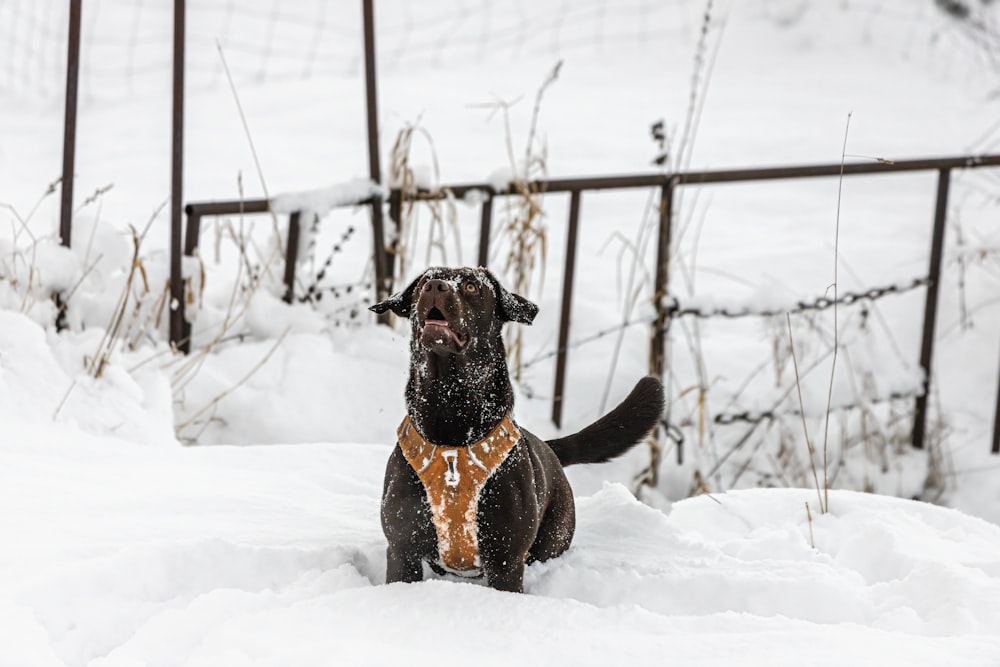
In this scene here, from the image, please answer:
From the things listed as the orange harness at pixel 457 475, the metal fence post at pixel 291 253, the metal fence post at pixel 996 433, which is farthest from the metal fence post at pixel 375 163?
the metal fence post at pixel 996 433

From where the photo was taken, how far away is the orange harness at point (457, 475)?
185 centimetres

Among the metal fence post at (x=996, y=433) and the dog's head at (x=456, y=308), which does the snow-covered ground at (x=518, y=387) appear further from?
the dog's head at (x=456, y=308)

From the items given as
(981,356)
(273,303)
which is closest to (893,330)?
(981,356)

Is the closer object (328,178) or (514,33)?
(328,178)

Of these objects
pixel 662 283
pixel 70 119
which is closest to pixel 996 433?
pixel 662 283

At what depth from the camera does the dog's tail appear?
2223mm

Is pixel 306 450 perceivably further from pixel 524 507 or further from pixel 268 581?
pixel 524 507

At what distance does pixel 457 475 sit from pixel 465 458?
0.03 metres

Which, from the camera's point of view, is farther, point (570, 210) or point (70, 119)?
point (570, 210)

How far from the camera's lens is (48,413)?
2.76m

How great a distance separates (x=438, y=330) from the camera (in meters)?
1.74

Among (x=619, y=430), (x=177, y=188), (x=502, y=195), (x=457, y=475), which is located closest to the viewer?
(x=457, y=475)

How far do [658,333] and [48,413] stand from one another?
213cm

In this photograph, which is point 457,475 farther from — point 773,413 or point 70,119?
point 773,413
